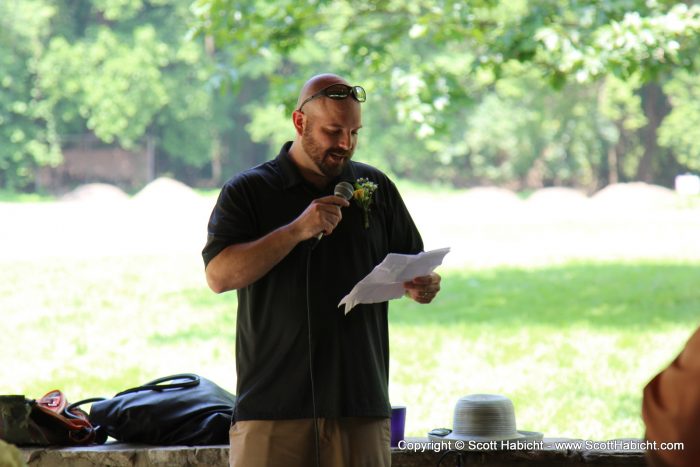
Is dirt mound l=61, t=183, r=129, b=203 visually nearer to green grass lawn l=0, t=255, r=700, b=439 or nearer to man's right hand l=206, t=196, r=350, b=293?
green grass lawn l=0, t=255, r=700, b=439

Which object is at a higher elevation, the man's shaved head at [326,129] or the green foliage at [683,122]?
the green foliage at [683,122]

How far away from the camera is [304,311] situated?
3.11 meters

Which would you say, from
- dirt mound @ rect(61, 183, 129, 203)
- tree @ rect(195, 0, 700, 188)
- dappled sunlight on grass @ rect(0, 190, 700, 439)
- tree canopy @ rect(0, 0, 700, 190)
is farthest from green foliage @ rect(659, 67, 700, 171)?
tree @ rect(195, 0, 700, 188)

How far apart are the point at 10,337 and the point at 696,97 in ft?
117

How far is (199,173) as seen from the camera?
1865 inches

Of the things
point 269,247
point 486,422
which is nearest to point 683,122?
point 486,422

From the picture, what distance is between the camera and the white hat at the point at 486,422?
4125 mm

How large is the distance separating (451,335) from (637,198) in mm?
24383

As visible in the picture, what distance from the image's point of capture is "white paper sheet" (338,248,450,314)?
3.02 meters

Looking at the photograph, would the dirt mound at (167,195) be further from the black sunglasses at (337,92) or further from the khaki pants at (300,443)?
the khaki pants at (300,443)

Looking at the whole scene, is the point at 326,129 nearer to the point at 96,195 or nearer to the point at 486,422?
the point at 486,422

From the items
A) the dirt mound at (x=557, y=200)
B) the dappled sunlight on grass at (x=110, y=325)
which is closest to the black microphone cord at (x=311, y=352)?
the dappled sunlight on grass at (x=110, y=325)

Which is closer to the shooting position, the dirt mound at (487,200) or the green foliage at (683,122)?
the dirt mound at (487,200)

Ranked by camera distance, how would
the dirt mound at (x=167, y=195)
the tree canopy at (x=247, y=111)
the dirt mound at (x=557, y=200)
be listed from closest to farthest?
1. the dirt mound at (x=167, y=195)
2. the dirt mound at (x=557, y=200)
3. the tree canopy at (x=247, y=111)
